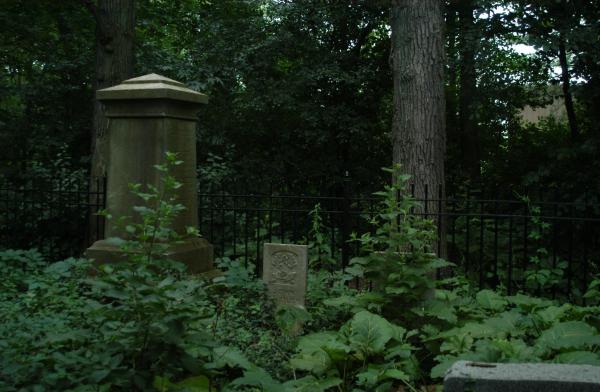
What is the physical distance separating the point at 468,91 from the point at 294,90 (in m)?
3.43

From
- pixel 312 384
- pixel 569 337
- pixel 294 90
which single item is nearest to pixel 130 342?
pixel 312 384

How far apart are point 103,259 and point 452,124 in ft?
35.3

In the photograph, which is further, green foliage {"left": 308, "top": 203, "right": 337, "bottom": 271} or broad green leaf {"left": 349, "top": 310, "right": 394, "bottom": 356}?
green foliage {"left": 308, "top": 203, "right": 337, "bottom": 271}

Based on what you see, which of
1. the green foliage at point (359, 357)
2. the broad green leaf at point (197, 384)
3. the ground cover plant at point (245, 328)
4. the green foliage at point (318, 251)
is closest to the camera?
the ground cover plant at point (245, 328)

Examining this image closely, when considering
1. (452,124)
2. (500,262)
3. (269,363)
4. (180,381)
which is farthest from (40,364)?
(452,124)

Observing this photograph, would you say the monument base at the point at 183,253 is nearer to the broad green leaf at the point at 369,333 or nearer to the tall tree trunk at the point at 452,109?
the broad green leaf at the point at 369,333

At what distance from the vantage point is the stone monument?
5.73 m

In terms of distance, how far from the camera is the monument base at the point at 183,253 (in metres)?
5.77

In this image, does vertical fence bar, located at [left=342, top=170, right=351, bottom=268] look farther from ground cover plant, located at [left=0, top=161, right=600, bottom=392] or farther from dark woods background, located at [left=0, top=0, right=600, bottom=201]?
dark woods background, located at [left=0, top=0, right=600, bottom=201]

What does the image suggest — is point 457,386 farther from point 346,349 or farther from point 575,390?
point 346,349

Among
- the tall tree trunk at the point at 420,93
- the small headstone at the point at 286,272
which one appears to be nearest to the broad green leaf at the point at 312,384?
the small headstone at the point at 286,272

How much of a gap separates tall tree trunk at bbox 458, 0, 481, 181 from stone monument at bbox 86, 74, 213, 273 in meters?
5.50

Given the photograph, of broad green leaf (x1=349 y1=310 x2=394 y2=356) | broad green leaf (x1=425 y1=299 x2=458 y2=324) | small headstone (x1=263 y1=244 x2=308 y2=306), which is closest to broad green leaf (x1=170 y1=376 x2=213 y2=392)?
broad green leaf (x1=349 y1=310 x2=394 y2=356)

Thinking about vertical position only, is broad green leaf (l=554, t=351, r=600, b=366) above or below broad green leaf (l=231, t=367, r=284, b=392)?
above
